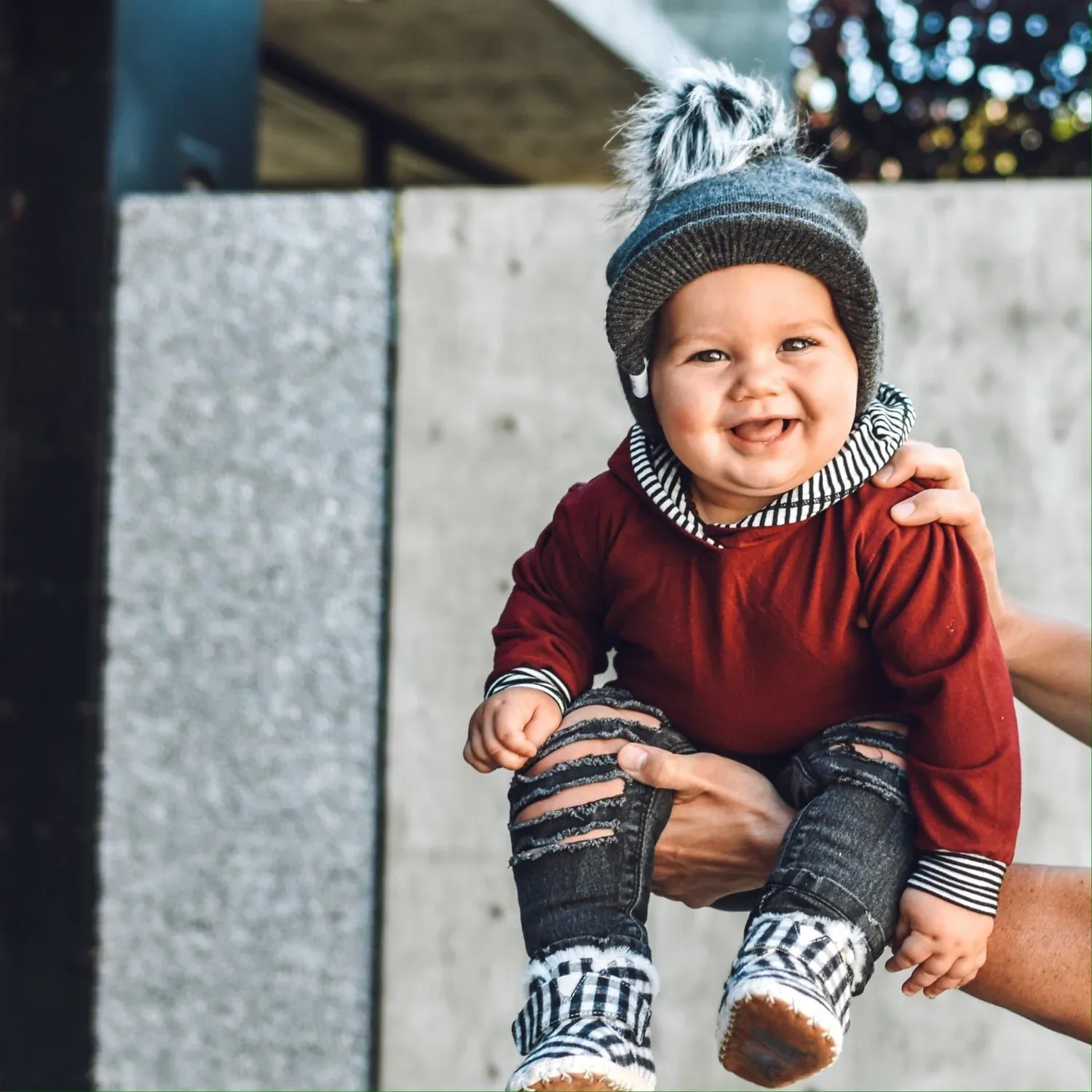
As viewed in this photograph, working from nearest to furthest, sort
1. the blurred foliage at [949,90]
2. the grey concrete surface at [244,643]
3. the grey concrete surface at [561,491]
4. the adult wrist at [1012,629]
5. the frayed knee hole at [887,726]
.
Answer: the frayed knee hole at [887,726] → the adult wrist at [1012,629] → the grey concrete surface at [561,491] → the grey concrete surface at [244,643] → the blurred foliage at [949,90]

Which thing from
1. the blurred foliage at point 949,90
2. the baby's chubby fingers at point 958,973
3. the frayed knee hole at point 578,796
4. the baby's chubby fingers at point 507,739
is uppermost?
the blurred foliage at point 949,90

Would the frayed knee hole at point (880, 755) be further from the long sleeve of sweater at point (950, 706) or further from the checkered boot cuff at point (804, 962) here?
the checkered boot cuff at point (804, 962)

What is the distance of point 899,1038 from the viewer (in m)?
3.43

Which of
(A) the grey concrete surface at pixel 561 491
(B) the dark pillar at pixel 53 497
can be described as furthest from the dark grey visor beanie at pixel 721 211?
(B) the dark pillar at pixel 53 497

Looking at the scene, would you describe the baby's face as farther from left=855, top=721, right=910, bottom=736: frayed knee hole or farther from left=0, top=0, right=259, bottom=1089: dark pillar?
left=0, top=0, right=259, bottom=1089: dark pillar

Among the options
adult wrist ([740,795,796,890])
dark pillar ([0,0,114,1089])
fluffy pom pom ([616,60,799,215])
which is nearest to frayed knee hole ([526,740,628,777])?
adult wrist ([740,795,796,890])

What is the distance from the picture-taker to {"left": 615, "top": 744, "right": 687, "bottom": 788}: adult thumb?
1.49 metres

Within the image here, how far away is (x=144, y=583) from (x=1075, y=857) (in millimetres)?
2277

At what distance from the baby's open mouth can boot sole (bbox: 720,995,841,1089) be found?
1.65ft

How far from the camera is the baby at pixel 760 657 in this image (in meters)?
1.36

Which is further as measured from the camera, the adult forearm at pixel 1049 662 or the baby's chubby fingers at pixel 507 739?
the adult forearm at pixel 1049 662

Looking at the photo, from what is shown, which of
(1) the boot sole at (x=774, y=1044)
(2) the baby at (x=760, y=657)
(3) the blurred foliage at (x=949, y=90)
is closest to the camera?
(1) the boot sole at (x=774, y=1044)

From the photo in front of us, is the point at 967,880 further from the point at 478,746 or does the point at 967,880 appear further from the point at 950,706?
the point at 478,746

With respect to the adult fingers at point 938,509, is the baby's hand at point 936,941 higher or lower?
lower
